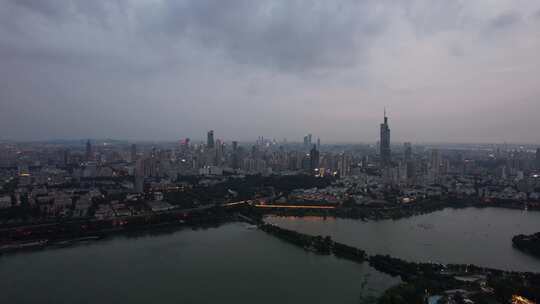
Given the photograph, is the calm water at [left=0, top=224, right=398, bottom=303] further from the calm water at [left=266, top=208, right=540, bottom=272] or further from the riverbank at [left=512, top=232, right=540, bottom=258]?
the riverbank at [left=512, top=232, right=540, bottom=258]

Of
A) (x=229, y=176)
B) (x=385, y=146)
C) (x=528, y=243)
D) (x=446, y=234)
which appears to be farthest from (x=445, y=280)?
(x=385, y=146)

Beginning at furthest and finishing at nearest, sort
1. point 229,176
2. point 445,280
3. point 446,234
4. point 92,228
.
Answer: point 229,176 → point 92,228 → point 446,234 → point 445,280

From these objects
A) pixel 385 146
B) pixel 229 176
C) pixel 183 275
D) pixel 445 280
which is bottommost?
pixel 183 275

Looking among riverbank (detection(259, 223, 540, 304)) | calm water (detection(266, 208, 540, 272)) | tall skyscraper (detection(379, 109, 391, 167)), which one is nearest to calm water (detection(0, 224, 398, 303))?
riverbank (detection(259, 223, 540, 304))

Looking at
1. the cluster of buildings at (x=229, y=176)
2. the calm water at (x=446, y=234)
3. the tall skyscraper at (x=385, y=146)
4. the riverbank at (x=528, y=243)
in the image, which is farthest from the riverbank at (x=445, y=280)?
the tall skyscraper at (x=385, y=146)

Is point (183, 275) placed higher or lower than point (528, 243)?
lower

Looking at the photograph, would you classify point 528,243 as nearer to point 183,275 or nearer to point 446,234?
point 446,234

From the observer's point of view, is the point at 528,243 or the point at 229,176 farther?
the point at 229,176
